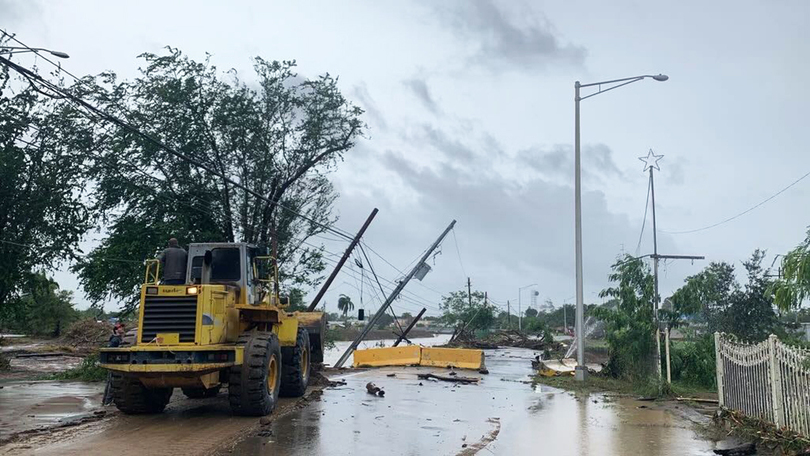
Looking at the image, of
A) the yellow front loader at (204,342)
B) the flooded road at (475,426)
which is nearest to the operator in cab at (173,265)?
the yellow front loader at (204,342)

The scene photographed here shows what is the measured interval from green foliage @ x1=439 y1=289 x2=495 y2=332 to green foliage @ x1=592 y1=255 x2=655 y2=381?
32564mm

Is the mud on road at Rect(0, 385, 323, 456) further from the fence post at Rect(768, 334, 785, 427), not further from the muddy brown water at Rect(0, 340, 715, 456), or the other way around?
the fence post at Rect(768, 334, 785, 427)

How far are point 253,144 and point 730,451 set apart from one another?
2106cm

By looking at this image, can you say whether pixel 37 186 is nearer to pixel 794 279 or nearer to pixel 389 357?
pixel 389 357

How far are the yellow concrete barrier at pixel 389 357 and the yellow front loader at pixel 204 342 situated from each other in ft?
45.5

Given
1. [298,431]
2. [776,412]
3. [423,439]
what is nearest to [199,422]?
[298,431]

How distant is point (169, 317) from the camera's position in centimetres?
→ 1312

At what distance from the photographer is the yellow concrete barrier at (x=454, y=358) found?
28.0 metres

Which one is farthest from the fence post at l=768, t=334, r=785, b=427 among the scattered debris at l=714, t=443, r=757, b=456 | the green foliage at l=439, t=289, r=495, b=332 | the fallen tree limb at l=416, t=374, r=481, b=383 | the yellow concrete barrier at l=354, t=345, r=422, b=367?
the green foliage at l=439, t=289, r=495, b=332

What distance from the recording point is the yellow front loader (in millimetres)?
12648

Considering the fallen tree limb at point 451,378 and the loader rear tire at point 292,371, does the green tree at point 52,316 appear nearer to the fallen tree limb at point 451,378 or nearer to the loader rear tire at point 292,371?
the fallen tree limb at point 451,378

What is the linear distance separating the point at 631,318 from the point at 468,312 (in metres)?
38.1

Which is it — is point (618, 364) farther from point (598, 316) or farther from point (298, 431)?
point (298, 431)

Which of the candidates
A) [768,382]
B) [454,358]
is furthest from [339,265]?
[768,382]
